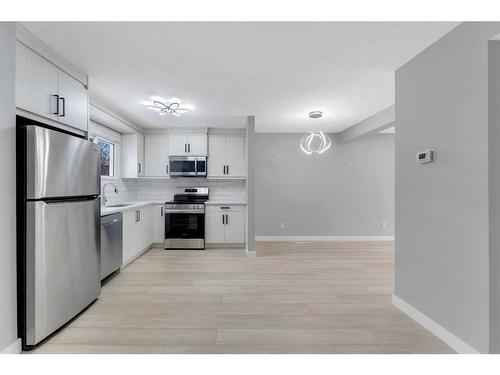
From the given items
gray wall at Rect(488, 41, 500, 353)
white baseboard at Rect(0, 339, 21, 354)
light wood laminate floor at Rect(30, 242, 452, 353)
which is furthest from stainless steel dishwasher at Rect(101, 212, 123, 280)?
gray wall at Rect(488, 41, 500, 353)

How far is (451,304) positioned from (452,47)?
191 centimetres

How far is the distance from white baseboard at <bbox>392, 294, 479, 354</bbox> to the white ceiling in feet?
7.46

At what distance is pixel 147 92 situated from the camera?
3371 mm

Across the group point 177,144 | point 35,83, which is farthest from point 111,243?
point 177,144

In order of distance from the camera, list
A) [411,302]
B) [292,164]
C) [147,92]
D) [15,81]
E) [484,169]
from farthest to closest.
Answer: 1. [292,164]
2. [147,92]
3. [411,302]
4. [15,81]
5. [484,169]

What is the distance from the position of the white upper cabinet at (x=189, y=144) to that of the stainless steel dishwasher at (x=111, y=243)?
2052 millimetres

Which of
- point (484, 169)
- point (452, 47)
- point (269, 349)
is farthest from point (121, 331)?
point (452, 47)

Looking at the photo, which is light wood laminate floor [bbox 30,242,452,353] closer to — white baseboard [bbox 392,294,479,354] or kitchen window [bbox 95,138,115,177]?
white baseboard [bbox 392,294,479,354]

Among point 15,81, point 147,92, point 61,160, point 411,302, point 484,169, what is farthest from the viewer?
point 147,92

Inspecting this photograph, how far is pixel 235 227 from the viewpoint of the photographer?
17.3ft

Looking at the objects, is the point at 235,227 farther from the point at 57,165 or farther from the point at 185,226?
the point at 57,165

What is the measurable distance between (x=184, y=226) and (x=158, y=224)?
1.77 ft

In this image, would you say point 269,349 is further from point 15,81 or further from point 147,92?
point 147,92

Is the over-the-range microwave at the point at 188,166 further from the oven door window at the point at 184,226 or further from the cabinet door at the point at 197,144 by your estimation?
the oven door window at the point at 184,226
